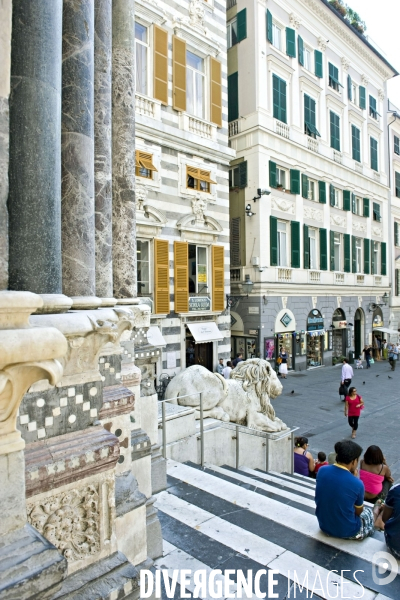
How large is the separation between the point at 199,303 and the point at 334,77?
53.9 ft

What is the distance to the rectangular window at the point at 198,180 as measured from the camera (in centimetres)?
1466

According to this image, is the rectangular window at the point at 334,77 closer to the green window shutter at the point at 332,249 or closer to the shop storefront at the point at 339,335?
the green window shutter at the point at 332,249

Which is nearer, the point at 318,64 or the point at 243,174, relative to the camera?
the point at 243,174

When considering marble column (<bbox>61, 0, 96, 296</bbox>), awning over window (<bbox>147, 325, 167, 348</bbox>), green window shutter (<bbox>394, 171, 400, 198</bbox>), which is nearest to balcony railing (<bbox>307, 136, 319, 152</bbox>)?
green window shutter (<bbox>394, 171, 400, 198</bbox>)

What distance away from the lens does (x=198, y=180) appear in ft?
49.1

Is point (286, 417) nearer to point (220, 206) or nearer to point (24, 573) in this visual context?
point (220, 206)

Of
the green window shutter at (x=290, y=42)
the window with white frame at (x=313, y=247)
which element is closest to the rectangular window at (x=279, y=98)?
the green window shutter at (x=290, y=42)

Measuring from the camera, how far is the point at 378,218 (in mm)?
26625

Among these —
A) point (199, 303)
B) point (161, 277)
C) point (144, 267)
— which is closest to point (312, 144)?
point (199, 303)

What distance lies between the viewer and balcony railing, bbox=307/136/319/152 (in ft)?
67.9

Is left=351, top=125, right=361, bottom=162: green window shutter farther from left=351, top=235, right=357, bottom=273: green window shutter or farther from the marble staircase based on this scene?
the marble staircase

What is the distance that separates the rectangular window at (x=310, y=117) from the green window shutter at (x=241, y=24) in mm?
4363

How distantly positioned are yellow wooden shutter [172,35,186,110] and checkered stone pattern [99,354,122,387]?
1286cm

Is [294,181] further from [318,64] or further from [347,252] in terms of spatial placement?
[318,64]
